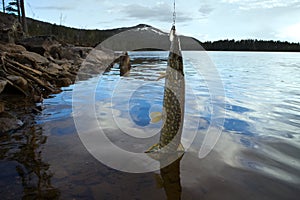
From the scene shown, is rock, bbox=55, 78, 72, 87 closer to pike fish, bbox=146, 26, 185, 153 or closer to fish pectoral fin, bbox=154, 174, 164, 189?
pike fish, bbox=146, 26, 185, 153

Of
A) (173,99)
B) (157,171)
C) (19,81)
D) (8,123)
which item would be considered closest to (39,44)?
(19,81)

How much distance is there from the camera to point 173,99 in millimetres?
3432

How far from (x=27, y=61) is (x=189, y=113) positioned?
8.32 meters

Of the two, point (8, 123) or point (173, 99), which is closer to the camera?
point (173, 99)

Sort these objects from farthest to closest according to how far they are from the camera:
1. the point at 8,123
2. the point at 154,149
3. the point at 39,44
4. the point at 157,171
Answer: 1. the point at 39,44
2. the point at 8,123
3. the point at 154,149
4. the point at 157,171

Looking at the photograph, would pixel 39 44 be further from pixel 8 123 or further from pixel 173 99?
pixel 173 99

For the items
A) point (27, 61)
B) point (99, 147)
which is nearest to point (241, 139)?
point (99, 147)

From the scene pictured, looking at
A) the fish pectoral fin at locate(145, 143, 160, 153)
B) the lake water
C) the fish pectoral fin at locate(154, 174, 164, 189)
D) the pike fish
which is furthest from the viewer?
the fish pectoral fin at locate(145, 143, 160, 153)

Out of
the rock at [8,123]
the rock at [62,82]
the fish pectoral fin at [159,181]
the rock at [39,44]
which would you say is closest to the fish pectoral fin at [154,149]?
the fish pectoral fin at [159,181]

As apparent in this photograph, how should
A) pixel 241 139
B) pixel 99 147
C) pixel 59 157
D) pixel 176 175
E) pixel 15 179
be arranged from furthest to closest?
pixel 241 139
pixel 99 147
pixel 59 157
pixel 176 175
pixel 15 179

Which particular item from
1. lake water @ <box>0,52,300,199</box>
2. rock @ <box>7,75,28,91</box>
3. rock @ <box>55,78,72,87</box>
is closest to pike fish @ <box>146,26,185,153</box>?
lake water @ <box>0,52,300,199</box>

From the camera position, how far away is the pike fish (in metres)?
3.29

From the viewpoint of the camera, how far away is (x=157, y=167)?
3504mm

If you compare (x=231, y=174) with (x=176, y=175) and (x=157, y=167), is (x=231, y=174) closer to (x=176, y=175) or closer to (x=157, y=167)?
(x=176, y=175)
